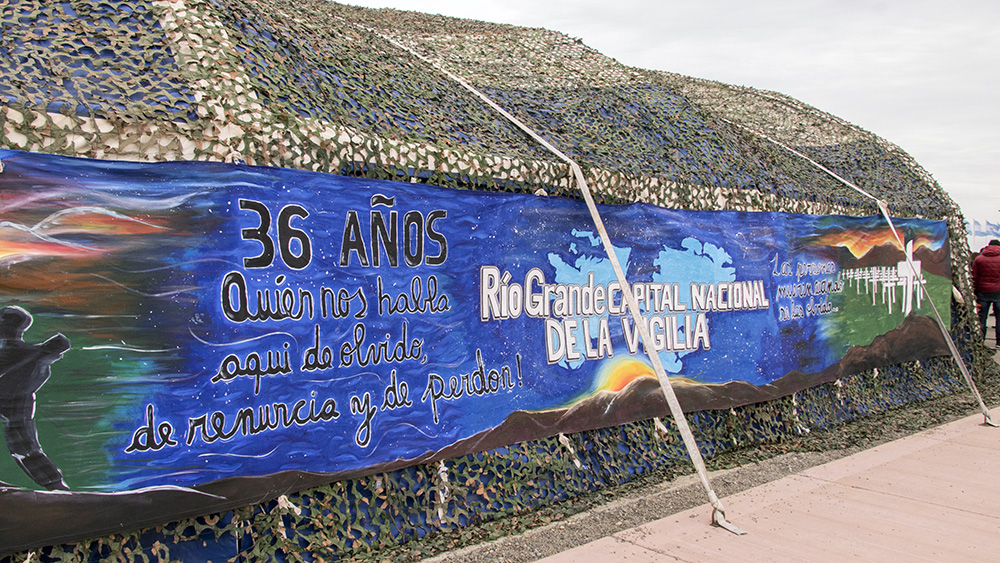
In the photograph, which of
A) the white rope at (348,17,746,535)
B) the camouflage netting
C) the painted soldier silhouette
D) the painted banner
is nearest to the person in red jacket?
the camouflage netting

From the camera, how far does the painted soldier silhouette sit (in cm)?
294

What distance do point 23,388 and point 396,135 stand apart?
7.45ft

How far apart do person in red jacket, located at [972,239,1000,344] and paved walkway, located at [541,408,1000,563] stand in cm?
538

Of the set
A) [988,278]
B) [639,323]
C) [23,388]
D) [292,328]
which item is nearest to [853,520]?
[639,323]

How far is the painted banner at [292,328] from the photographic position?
3.07 m

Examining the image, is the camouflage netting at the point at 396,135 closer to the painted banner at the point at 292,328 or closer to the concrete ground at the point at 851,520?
the painted banner at the point at 292,328

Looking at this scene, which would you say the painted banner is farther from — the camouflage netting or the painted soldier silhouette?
the camouflage netting

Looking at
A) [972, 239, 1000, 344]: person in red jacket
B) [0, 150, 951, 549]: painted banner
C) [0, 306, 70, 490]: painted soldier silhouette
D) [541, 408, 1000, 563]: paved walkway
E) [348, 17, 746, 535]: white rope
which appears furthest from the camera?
[972, 239, 1000, 344]: person in red jacket

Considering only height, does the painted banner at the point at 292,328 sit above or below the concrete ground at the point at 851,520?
above

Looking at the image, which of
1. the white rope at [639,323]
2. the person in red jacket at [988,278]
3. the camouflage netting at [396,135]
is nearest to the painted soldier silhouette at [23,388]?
the camouflage netting at [396,135]

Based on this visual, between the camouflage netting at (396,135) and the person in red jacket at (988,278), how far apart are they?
11.4ft

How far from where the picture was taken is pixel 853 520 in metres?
4.86

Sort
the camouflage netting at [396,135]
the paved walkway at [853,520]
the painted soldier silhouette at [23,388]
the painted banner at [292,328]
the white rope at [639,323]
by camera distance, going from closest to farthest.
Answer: the painted soldier silhouette at [23,388] < the painted banner at [292,328] < the camouflage netting at [396,135] < the paved walkway at [853,520] < the white rope at [639,323]

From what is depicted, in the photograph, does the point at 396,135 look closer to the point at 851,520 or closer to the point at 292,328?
the point at 292,328
